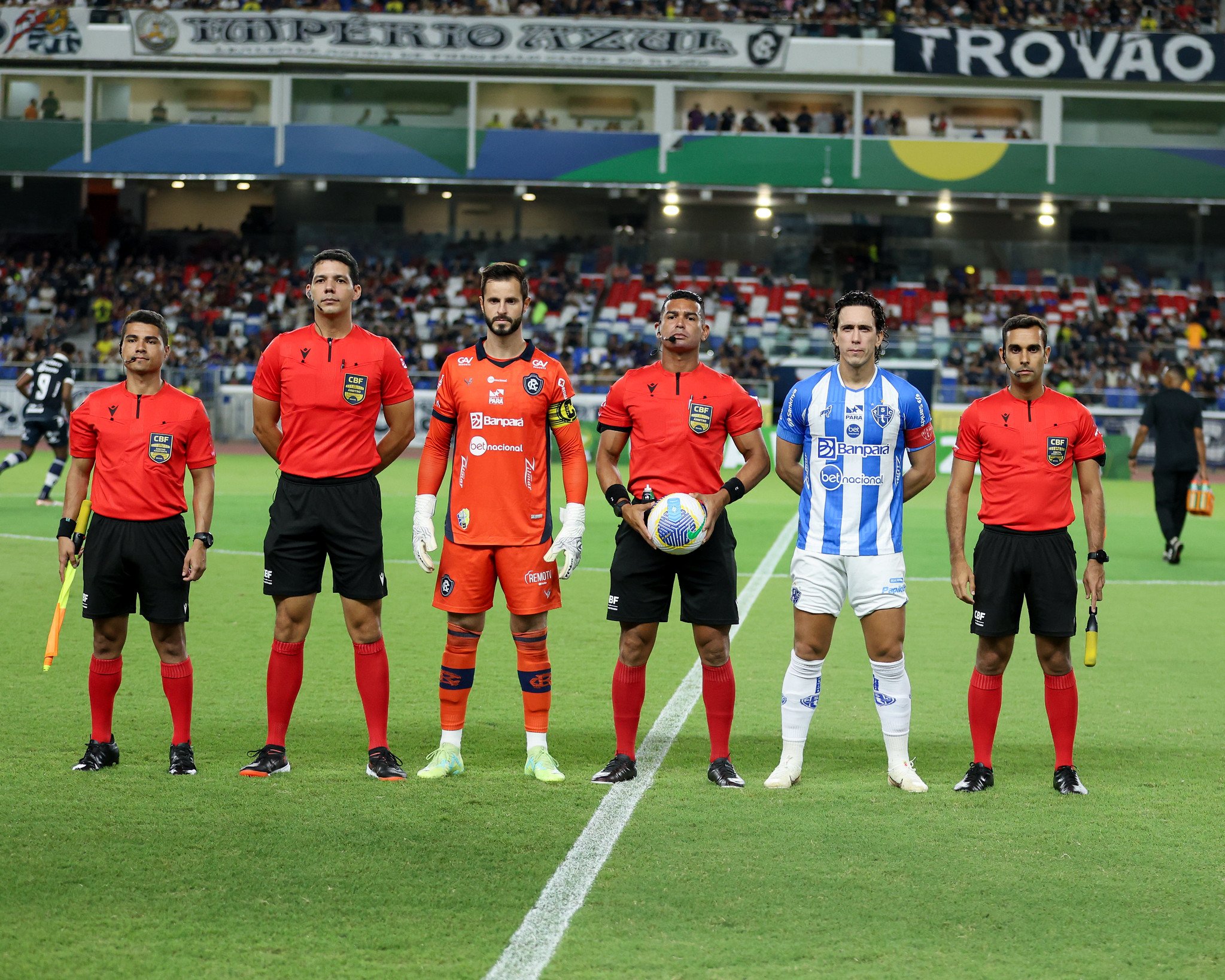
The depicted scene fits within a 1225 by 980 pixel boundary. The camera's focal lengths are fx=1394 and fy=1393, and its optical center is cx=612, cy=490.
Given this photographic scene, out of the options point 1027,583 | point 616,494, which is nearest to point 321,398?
point 616,494

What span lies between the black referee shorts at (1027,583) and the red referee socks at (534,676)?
192cm

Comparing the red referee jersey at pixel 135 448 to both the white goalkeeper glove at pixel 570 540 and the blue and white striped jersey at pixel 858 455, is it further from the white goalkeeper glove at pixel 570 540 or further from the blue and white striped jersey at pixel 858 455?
the blue and white striped jersey at pixel 858 455

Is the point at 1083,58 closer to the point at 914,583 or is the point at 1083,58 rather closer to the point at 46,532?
the point at 914,583

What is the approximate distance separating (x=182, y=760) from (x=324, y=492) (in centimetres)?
133

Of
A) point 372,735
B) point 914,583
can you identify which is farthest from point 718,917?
point 914,583

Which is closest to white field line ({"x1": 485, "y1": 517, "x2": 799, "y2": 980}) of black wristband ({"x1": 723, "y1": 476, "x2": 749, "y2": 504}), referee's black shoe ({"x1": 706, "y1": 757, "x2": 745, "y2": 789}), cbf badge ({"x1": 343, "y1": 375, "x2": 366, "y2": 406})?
referee's black shoe ({"x1": 706, "y1": 757, "x2": 745, "y2": 789})

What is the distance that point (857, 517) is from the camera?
6.11 m

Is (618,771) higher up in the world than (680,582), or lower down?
lower down

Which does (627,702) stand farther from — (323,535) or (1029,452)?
(1029,452)

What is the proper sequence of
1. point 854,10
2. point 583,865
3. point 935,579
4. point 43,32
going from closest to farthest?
point 583,865 < point 935,579 < point 43,32 < point 854,10

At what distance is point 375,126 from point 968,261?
1717 centimetres

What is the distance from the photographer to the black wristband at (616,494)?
6.11 metres

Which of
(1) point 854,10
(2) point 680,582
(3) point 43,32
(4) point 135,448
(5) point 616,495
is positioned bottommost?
(2) point 680,582

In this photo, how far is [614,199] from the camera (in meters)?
41.4
